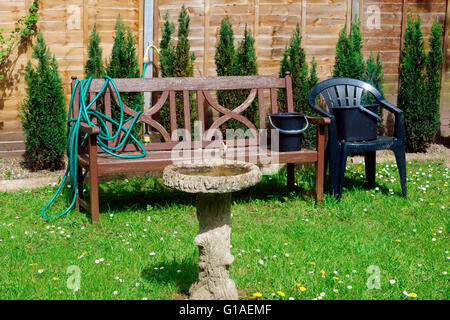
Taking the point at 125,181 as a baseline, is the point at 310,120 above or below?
above

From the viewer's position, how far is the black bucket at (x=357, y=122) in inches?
210

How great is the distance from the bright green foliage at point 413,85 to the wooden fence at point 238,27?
0.65 feet

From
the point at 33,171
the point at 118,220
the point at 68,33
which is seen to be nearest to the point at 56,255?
the point at 118,220

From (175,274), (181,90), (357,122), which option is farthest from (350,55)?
(175,274)

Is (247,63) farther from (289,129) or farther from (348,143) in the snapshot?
(348,143)

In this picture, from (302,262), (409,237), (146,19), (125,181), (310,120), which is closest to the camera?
(302,262)

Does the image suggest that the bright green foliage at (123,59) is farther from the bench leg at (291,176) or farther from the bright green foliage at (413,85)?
the bright green foliage at (413,85)

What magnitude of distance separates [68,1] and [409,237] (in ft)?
13.8

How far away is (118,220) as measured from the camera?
4.88m

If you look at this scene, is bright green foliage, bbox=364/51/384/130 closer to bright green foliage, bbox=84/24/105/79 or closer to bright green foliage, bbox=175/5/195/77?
bright green foliage, bbox=175/5/195/77

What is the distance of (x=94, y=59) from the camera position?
6.33 m

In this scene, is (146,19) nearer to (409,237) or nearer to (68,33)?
(68,33)

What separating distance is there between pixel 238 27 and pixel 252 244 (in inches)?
131

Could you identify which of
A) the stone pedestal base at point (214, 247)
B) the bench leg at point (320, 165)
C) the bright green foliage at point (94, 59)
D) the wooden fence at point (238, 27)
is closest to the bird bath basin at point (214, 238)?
the stone pedestal base at point (214, 247)
